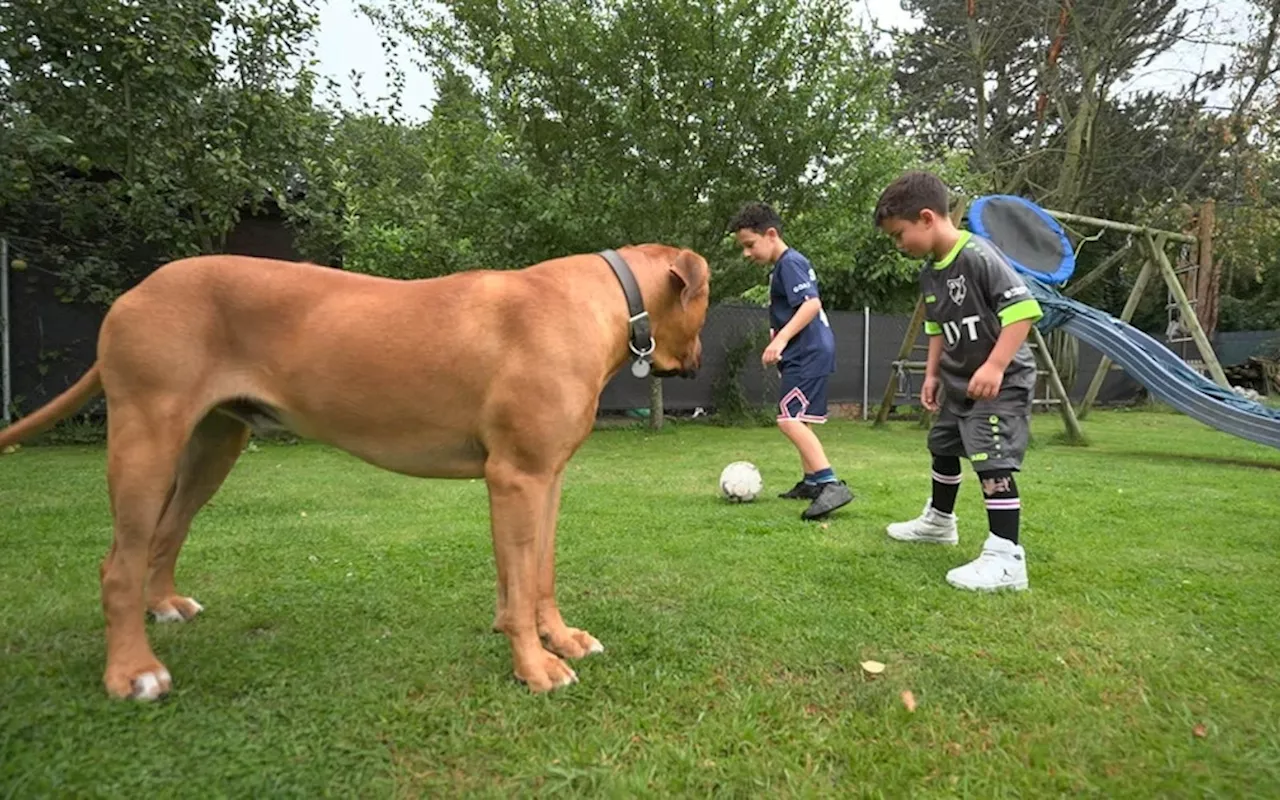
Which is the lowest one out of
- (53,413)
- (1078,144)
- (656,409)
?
(656,409)

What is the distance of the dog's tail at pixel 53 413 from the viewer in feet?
8.37

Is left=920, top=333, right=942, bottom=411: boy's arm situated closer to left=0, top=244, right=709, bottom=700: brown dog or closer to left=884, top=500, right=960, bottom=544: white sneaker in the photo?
left=884, top=500, right=960, bottom=544: white sneaker

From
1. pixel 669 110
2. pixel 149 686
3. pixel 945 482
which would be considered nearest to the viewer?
pixel 149 686

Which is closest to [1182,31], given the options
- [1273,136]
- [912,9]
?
[1273,136]

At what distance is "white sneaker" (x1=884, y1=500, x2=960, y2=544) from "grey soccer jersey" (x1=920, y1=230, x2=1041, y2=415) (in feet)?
2.42

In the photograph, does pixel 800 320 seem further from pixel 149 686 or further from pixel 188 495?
pixel 149 686

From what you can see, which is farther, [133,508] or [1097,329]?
[1097,329]

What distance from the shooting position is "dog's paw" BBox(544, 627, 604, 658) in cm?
267

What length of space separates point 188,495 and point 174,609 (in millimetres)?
469

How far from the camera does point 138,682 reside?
2285 mm

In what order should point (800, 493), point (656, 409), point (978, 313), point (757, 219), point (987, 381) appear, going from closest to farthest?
point (987, 381) → point (978, 313) → point (757, 219) → point (800, 493) → point (656, 409)

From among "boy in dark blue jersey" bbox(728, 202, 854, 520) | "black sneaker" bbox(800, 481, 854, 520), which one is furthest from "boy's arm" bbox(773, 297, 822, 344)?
"black sneaker" bbox(800, 481, 854, 520)

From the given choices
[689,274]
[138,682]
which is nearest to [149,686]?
[138,682]

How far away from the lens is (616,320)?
276cm
